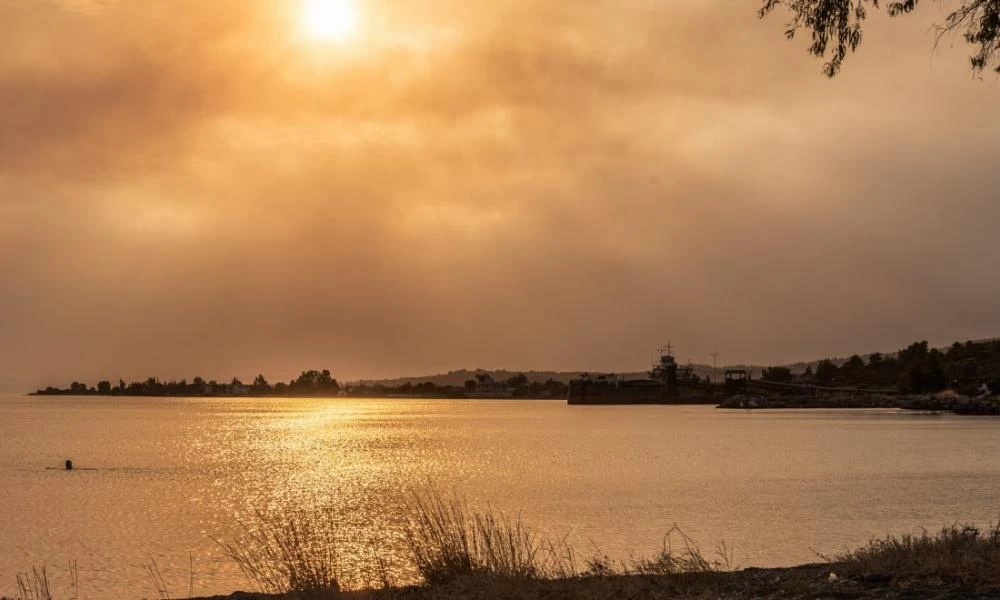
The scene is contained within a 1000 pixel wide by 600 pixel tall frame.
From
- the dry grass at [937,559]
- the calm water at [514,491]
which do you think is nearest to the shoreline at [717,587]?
the dry grass at [937,559]

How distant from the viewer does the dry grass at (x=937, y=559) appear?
47.1ft

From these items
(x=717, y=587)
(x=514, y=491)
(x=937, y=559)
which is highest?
(x=937, y=559)

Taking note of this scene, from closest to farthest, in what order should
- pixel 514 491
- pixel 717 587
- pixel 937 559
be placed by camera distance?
pixel 717 587, pixel 937 559, pixel 514 491

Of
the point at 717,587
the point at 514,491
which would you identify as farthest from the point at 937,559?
the point at 514,491

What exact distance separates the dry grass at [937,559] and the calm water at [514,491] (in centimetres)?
1189

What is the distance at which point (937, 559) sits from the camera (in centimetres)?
1503

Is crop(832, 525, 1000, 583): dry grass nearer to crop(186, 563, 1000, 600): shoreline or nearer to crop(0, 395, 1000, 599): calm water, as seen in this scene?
crop(186, 563, 1000, 600): shoreline

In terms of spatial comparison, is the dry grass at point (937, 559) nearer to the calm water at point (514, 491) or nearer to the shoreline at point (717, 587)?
the shoreline at point (717, 587)

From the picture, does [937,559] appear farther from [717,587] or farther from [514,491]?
[514,491]

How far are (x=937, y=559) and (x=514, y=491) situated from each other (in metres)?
41.2

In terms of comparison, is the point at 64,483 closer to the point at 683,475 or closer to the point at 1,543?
the point at 1,543

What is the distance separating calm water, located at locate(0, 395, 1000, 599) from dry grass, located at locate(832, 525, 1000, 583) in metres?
11.9

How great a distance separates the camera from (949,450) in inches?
3391

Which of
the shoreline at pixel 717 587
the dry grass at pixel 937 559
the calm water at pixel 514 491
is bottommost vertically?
the calm water at pixel 514 491
